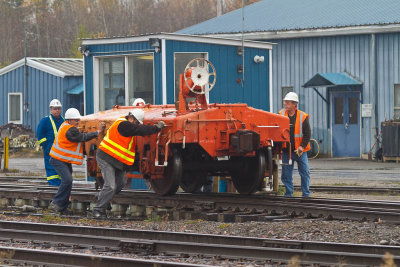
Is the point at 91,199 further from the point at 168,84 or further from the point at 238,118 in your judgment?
the point at 168,84

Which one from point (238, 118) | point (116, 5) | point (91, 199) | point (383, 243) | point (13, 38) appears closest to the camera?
point (383, 243)

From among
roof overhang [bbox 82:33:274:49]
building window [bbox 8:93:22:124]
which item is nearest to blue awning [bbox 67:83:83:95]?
building window [bbox 8:93:22:124]

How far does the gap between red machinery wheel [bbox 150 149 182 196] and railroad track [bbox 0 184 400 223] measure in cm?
14

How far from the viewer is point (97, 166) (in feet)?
47.2

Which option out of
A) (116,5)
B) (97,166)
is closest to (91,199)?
(97,166)

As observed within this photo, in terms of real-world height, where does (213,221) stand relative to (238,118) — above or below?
below

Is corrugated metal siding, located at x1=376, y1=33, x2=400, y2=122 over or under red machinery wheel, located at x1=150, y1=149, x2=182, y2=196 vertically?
over

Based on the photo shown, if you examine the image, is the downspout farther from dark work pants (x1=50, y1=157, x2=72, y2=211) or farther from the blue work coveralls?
dark work pants (x1=50, y1=157, x2=72, y2=211)

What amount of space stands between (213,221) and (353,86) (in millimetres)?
17889

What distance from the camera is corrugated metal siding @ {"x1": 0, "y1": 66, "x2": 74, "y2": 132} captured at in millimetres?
35375

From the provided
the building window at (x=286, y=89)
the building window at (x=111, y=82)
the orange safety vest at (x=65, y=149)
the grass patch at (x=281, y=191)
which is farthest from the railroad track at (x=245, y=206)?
the building window at (x=286, y=89)

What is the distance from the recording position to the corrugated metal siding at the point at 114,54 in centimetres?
1764

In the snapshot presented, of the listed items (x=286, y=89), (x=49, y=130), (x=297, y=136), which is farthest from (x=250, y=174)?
(x=286, y=89)

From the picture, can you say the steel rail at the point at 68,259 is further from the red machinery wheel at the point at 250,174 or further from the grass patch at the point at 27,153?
the grass patch at the point at 27,153
